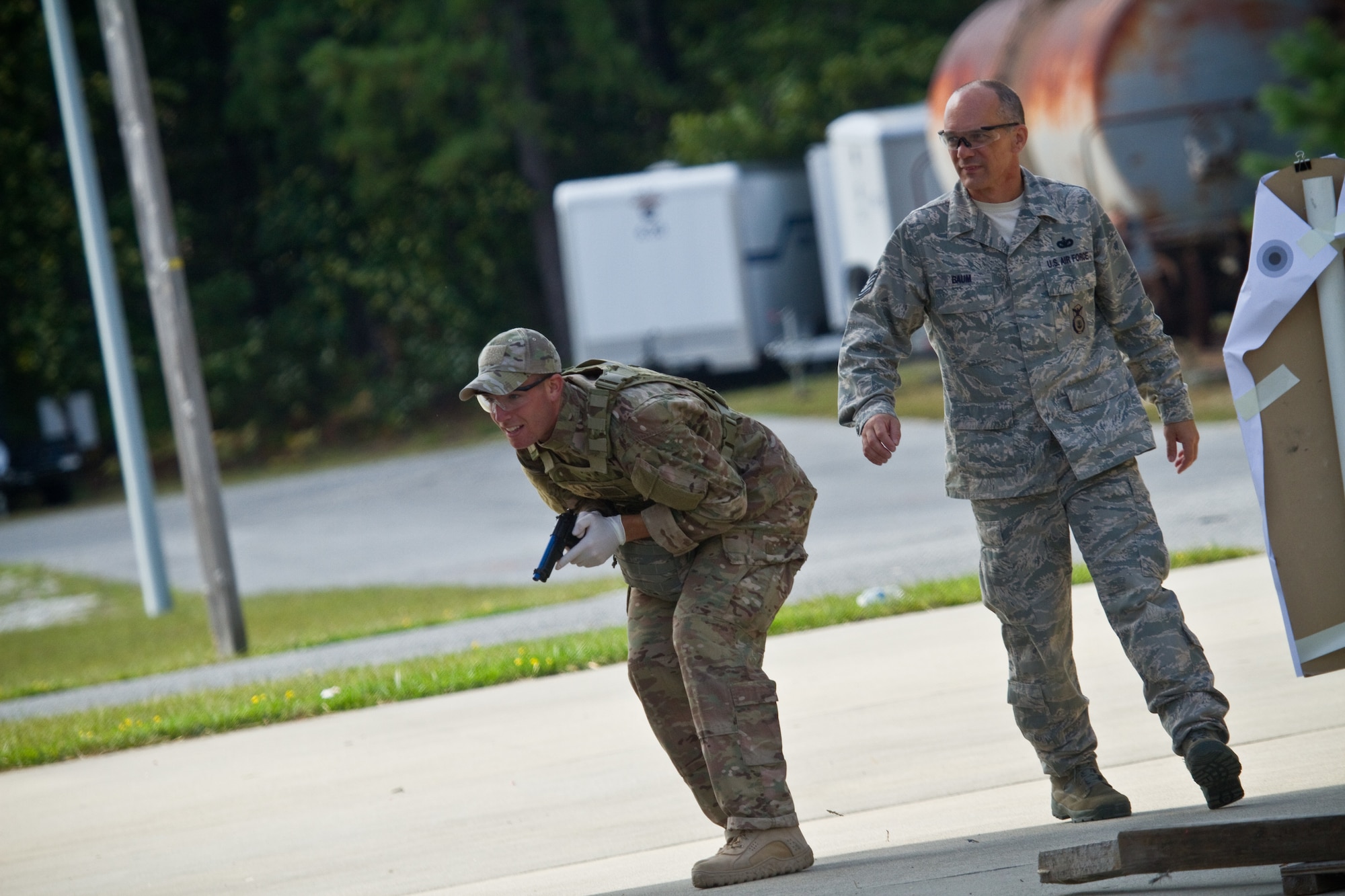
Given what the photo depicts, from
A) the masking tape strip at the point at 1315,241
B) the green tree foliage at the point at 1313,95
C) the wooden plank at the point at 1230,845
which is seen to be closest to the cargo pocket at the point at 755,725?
the wooden plank at the point at 1230,845

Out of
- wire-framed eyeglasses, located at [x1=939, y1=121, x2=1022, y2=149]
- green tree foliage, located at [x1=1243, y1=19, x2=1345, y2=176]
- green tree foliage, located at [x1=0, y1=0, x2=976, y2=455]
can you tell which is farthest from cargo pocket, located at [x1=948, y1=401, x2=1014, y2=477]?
green tree foliage, located at [x1=0, y1=0, x2=976, y2=455]

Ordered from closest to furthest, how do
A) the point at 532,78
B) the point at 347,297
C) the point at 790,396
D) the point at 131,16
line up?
the point at 131,16 → the point at 790,396 → the point at 532,78 → the point at 347,297

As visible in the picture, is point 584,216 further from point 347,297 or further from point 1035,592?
point 1035,592

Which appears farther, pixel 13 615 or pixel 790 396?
pixel 790 396

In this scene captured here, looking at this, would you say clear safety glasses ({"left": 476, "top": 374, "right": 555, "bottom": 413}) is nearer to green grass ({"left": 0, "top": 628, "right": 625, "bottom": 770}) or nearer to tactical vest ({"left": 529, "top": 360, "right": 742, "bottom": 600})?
tactical vest ({"left": 529, "top": 360, "right": 742, "bottom": 600})

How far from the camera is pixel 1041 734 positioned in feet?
13.5

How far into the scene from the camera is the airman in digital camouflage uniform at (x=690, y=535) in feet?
12.7

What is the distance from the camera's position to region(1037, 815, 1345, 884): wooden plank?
3.09 metres

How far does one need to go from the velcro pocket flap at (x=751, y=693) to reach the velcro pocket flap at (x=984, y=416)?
86 centimetres

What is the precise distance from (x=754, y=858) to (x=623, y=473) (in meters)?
1.01

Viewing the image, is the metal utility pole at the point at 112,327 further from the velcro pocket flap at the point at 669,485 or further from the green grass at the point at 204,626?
the velcro pocket flap at the point at 669,485

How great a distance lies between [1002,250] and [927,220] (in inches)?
8.8

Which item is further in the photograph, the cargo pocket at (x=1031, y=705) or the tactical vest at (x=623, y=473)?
the cargo pocket at (x=1031, y=705)

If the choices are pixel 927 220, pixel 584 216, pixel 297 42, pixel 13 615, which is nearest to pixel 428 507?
pixel 13 615
